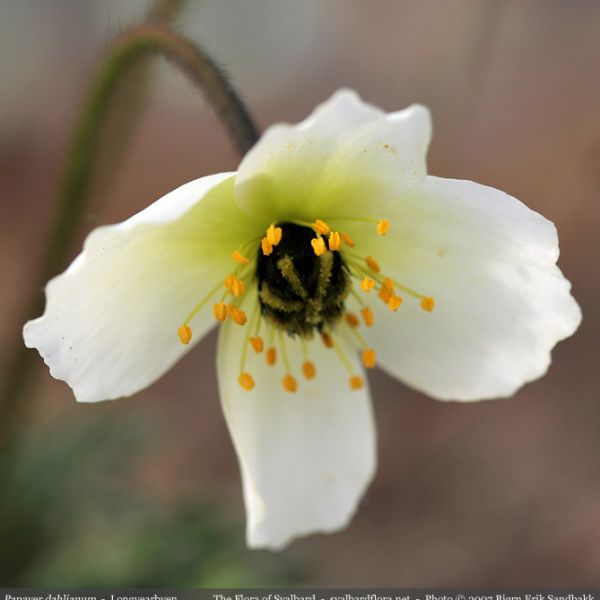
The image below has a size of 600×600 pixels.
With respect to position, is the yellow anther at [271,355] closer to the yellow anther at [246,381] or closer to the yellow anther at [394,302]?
the yellow anther at [246,381]

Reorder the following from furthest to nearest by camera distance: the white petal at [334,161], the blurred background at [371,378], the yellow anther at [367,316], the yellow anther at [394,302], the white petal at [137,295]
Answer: the blurred background at [371,378], the yellow anther at [367,316], the yellow anther at [394,302], the white petal at [137,295], the white petal at [334,161]

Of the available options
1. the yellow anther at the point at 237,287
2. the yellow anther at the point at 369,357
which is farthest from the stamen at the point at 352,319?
the yellow anther at the point at 237,287

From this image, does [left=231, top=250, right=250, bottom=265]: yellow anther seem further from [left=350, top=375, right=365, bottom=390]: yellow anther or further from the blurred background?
the blurred background

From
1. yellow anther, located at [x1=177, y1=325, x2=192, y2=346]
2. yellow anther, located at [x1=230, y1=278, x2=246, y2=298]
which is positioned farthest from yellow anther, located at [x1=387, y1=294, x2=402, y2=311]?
yellow anther, located at [x1=177, y1=325, x2=192, y2=346]

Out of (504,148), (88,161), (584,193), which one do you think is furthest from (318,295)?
(504,148)

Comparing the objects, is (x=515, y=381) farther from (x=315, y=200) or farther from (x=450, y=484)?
(x=450, y=484)

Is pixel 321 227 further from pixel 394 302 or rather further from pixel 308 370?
pixel 308 370
